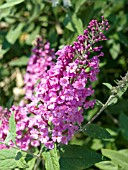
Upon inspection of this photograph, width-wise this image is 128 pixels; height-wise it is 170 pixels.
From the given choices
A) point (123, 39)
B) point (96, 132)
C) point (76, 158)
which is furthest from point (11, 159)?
point (123, 39)

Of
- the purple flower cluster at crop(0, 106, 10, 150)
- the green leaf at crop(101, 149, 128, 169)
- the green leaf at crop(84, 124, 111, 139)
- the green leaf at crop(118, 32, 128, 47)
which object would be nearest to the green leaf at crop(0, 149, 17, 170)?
the purple flower cluster at crop(0, 106, 10, 150)

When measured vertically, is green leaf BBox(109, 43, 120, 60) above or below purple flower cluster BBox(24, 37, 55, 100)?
above

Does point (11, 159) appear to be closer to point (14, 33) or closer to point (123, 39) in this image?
point (14, 33)

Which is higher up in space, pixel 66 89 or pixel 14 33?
pixel 14 33

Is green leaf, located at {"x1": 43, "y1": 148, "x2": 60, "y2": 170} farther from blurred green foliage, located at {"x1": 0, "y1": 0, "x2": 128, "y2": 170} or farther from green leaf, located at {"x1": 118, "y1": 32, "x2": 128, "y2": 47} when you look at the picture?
green leaf, located at {"x1": 118, "y1": 32, "x2": 128, "y2": 47}

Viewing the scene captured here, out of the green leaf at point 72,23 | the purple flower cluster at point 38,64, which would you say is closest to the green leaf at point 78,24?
the green leaf at point 72,23

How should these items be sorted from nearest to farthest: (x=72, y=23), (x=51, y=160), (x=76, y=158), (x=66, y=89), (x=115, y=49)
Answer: (x=66, y=89) < (x=51, y=160) < (x=76, y=158) < (x=72, y=23) < (x=115, y=49)

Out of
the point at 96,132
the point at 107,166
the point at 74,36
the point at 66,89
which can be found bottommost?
the point at 107,166
